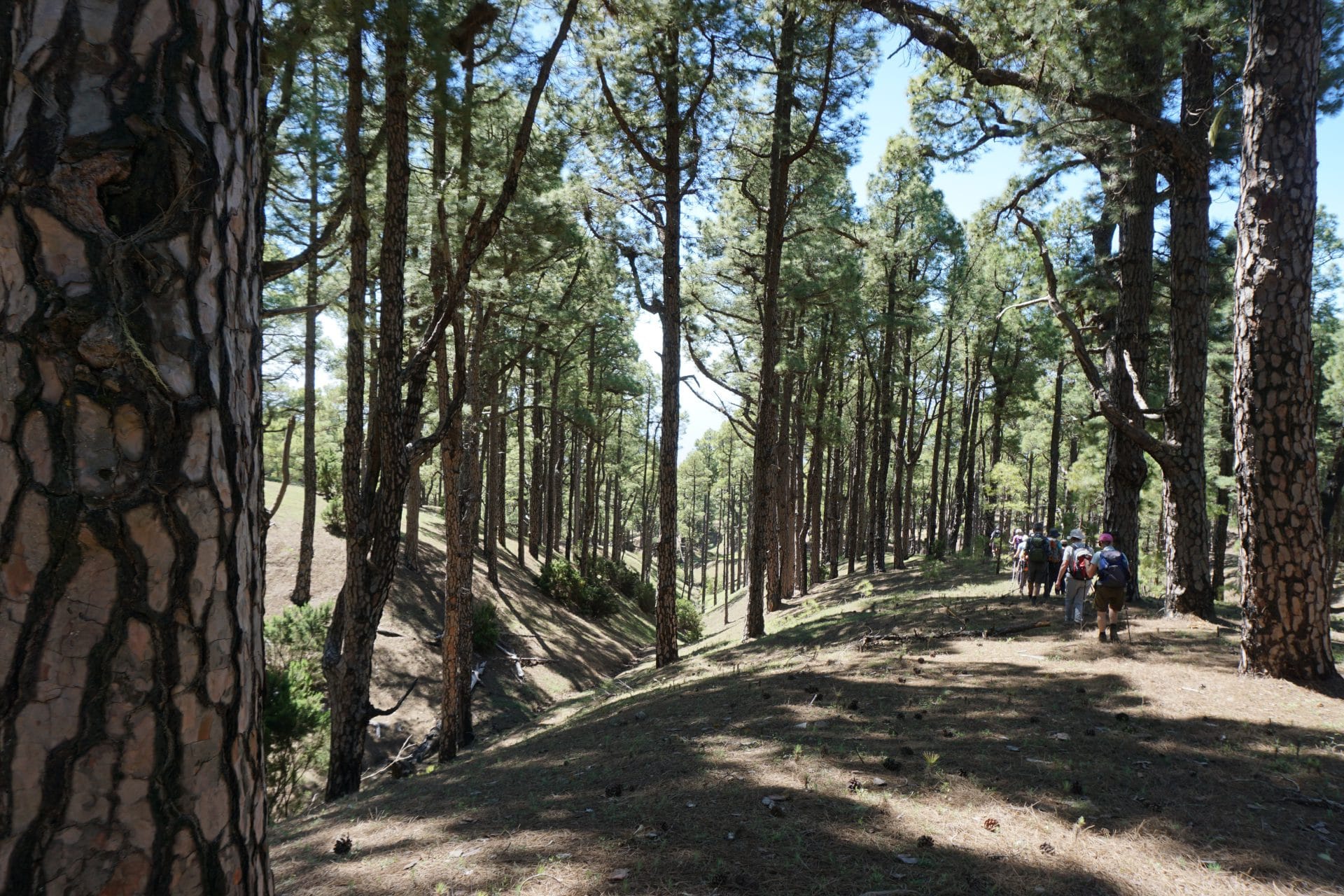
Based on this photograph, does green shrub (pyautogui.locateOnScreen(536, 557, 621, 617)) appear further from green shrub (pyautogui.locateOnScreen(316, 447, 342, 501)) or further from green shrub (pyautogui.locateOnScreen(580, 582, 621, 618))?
green shrub (pyautogui.locateOnScreen(316, 447, 342, 501))

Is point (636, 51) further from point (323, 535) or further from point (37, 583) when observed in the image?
point (323, 535)

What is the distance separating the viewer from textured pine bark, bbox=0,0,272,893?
122cm

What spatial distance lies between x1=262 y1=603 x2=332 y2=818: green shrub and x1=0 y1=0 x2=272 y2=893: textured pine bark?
24.0 feet

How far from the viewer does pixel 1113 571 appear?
29.6 ft

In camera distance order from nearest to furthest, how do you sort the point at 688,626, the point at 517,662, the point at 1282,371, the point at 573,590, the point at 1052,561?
the point at 1282,371 < the point at 1052,561 < the point at 517,662 < the point at 573,590 < the point at 688,626

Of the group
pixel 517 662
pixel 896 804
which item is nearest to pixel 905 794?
pixel 896 804

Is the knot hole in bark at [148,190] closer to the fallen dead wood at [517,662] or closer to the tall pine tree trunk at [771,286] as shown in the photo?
the tall pine tree trunk at [771,286]

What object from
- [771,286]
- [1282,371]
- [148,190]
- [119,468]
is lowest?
[119,468]

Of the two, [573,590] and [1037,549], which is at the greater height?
[1037,549]

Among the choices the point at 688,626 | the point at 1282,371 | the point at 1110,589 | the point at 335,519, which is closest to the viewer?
the point at 1282,371

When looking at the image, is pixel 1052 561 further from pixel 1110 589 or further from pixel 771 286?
pixel 771 286

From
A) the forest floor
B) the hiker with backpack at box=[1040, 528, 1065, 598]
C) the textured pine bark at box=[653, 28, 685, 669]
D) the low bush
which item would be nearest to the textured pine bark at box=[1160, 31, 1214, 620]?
the forest floor

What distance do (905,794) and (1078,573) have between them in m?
7.47

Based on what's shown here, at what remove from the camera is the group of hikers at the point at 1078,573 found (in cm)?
898
